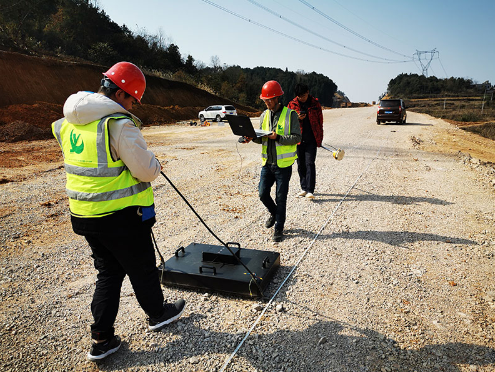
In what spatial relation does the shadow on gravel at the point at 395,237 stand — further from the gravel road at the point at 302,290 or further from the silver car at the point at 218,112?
the silver car at the point at 218,112

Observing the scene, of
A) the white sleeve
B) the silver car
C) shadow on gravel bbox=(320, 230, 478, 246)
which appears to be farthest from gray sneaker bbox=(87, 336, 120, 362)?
the silver car

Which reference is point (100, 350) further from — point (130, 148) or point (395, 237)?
point (395, 237)

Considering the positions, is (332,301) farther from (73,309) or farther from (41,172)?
(41,172)

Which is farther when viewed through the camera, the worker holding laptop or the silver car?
the silver car

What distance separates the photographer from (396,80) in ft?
372

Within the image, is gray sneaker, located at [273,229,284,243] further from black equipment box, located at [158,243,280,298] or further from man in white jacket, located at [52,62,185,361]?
man in white jacket, located at [52,62,185,361]

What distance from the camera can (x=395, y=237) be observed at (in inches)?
194

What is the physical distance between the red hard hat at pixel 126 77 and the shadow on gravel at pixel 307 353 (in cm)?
205

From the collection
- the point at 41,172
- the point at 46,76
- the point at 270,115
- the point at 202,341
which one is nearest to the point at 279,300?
the point at 202,341

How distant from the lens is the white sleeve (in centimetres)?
230

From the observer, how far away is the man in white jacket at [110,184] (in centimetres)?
230

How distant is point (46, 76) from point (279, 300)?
85.1 feet

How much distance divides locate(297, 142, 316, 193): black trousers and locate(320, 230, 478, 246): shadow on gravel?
5.82 ft

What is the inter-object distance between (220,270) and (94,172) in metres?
1.79
